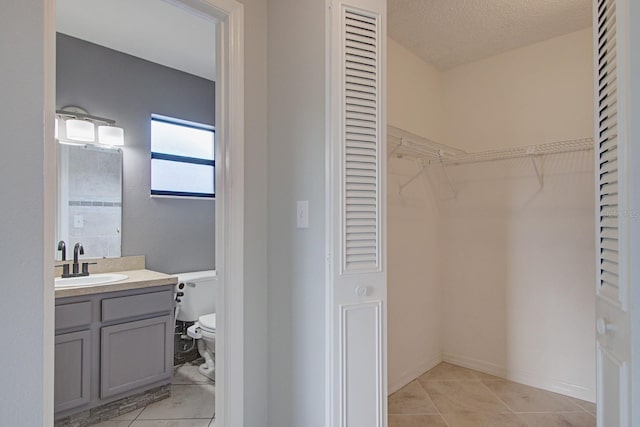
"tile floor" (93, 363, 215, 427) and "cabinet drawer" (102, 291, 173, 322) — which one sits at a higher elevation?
"cabinet drawer" (102, 291, 173, 322)

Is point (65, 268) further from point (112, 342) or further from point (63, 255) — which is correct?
point (112, 342)

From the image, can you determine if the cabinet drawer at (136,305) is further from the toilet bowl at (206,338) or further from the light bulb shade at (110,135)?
the light bulb shade at (110,135)

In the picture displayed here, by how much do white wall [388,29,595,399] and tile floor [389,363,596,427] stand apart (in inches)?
4.9

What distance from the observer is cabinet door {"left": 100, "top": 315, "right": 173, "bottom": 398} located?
2166 millimetres

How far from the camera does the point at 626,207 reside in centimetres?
94

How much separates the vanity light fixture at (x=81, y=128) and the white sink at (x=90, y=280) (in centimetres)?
100

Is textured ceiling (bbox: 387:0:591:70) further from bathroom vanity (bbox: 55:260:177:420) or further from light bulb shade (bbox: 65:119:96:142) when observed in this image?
bathroom vanity (bbox: 55:260:177:420)

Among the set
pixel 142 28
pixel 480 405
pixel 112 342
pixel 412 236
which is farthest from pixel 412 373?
pixel 142 28

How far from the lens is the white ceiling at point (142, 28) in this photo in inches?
84.6

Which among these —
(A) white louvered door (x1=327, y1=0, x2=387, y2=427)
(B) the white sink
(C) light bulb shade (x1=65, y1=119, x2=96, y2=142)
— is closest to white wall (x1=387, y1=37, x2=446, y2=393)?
(A) white louvered door (x1=327, y1=0, x2=387, y2=427)

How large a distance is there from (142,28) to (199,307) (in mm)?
2177

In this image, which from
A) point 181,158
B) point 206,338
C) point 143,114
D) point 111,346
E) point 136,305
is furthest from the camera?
point 181,158

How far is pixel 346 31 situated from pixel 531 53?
1933 millimetres

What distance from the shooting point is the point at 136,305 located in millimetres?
2291
